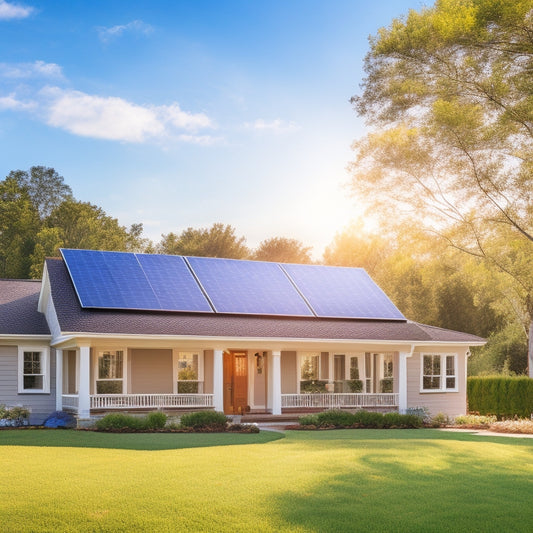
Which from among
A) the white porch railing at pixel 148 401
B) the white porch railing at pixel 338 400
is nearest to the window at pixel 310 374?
the white porch railing at pixel 338 400

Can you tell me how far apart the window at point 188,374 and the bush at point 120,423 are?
477 cm

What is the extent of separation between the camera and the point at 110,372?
76.3 ft

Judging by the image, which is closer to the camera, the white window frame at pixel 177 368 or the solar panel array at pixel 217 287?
the solar panel array at pixel 217 287

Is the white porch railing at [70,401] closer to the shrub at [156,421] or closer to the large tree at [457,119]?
the shrub at [156,421]

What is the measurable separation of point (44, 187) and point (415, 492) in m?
58.7

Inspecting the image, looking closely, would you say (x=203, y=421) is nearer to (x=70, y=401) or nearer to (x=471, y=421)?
(x=70, y=401)

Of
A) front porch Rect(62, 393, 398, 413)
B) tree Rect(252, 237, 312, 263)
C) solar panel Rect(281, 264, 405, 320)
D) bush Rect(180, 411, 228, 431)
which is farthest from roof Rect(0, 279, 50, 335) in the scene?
tree Rect(252, 237, 312, 263)

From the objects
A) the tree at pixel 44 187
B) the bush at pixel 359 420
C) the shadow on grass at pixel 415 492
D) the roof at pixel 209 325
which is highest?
the tree at pixel 44 187

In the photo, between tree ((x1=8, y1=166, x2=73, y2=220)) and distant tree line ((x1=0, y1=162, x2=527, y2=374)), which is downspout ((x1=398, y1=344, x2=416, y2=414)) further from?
tree ((x1=8, y1=166, x2=73, y2=220))

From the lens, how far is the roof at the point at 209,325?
2119 centimetres

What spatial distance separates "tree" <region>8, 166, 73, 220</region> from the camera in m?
62.9

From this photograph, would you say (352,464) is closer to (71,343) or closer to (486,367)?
(71,343)

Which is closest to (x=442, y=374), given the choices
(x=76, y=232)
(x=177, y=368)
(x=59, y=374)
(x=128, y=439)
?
(x=177, y=368)

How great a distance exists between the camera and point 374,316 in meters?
27.1
